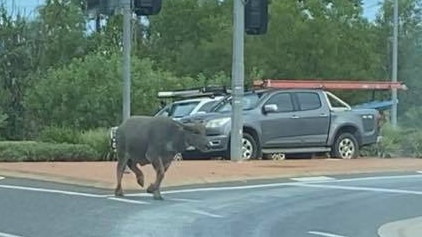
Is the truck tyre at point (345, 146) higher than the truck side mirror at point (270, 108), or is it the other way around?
the truck side mirror at point (270, 108)

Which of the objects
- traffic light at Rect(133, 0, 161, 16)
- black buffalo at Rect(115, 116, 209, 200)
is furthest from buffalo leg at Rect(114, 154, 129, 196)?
traffic light at Rect(133, 0, 161, 16)

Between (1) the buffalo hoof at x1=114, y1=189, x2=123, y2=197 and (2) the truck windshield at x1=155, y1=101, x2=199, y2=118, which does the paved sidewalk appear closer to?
(1) the buffalo hoof at x1=114, y1=189, x2=123, y2=197

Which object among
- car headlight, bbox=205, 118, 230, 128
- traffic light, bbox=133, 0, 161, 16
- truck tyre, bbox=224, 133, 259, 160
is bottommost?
truck tyre, bbox=224, 133, 259, 160

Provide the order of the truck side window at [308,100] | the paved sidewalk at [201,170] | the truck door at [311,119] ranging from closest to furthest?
the paved sidewalk at [201,170], the truck door at [311,119], the truck side window at [308,100]

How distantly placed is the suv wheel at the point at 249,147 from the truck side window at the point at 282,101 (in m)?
1.03

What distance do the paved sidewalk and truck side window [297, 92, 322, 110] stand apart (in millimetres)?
1398

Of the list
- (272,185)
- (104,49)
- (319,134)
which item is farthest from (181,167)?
(104,49)

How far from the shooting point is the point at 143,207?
15.1 meters

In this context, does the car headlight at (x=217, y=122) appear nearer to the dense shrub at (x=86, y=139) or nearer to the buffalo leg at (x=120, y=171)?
the dense shrub at (x=86, y=139)

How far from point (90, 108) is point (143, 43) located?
25659mm

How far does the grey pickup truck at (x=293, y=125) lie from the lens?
80.2 feet

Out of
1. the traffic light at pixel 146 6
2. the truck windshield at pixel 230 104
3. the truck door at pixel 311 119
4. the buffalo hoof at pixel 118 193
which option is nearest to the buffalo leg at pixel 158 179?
the buffalo hoof at pixel 118 193

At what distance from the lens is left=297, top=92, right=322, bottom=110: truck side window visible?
25.5 m

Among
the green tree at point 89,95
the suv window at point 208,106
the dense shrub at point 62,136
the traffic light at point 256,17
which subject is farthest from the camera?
the green tree at point 89,95
